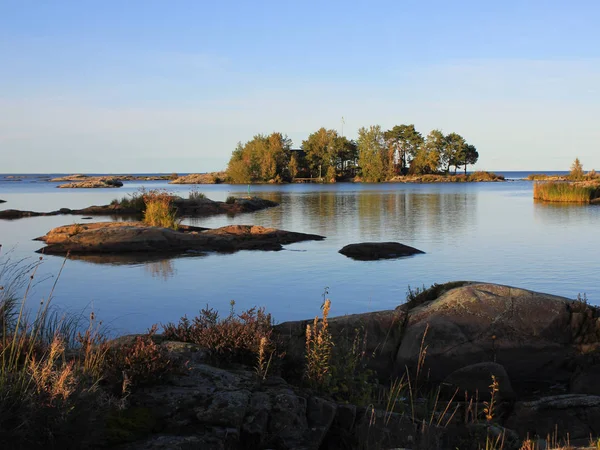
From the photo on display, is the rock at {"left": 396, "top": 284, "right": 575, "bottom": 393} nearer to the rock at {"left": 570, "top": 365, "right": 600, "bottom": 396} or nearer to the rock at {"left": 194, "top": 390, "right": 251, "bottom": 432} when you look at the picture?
the rock at {"left": 570, "top": 365, "right": 600, "bottom": 396}

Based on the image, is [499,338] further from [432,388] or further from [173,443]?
[173,443]

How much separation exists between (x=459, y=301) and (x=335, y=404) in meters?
4.00

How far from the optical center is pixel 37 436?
3.49m

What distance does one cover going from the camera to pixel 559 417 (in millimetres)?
5855

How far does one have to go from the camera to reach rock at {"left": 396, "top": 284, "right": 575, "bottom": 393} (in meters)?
7.57

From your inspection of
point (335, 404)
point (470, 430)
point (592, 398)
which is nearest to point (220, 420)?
point (335, 404)

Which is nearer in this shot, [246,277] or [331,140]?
[246,277]

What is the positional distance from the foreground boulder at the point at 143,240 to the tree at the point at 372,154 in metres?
86.2

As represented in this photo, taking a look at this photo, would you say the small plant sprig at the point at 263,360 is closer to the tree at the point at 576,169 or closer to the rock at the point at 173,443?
the rock at the point at 173,443

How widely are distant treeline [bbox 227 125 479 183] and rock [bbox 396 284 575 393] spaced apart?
92356 millimetres

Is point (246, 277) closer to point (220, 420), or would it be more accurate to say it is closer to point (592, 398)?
point (592, 398)

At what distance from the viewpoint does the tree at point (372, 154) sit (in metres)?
107

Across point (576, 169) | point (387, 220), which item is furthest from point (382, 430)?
point (576, 169)

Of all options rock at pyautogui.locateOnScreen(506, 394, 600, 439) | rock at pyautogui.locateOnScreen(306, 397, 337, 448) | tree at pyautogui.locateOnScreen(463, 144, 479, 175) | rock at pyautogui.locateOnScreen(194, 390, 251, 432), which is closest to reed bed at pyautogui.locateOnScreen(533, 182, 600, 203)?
rock at pyautogui.locateOnScreen(506, 394, 600, 439)
